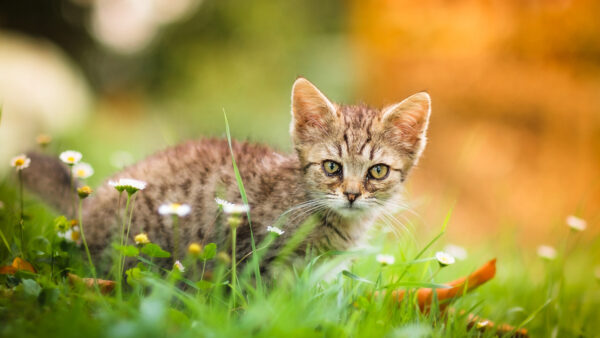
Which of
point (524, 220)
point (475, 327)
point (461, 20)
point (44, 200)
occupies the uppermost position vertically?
point (461, 20)

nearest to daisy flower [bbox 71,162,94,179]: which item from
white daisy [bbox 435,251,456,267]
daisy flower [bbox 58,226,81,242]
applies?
daisy flower [bbox 58,226,81,242]

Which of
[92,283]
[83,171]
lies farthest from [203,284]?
[83,171]

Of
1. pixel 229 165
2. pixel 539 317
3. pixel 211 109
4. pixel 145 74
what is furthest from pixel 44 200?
pixel 145 74

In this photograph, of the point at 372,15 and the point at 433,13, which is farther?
the point at 372,15

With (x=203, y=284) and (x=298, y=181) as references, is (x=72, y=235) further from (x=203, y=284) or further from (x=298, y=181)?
(x=298, y=181)

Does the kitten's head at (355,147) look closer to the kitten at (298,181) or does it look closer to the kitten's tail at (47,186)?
the kitten at (298,181)

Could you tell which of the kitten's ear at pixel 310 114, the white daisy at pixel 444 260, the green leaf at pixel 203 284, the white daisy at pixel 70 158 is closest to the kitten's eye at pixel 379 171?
the kitten's ear at pixel 310 114

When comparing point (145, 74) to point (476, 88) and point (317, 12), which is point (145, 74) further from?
point (476, 88)

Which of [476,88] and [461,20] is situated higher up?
[461,20]
